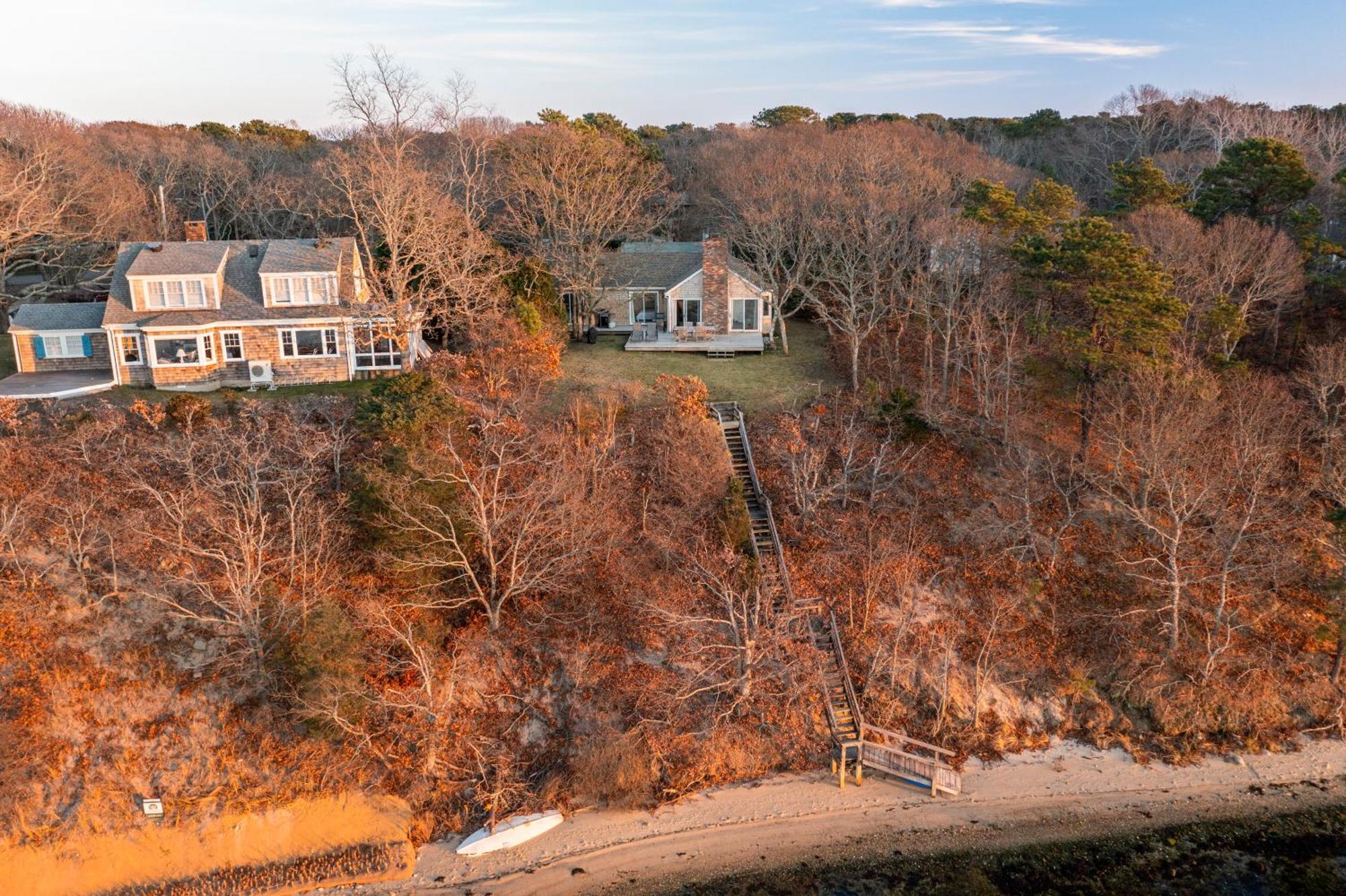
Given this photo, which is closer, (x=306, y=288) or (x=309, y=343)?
(x=309, y=343)

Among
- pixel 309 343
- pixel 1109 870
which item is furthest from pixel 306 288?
pixel 1109 870

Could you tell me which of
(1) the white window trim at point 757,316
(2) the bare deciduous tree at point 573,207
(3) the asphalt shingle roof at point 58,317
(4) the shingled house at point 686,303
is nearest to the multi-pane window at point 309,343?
(3) the asphalt shingle roof at point 58,317

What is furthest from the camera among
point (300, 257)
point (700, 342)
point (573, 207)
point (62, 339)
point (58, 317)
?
Result: point (700, 342)

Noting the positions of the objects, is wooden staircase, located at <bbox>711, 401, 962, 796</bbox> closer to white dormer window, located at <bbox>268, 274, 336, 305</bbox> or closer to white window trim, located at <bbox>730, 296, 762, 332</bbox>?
white window trim, located at <bbox>730, 296, 762, 332</bbox>

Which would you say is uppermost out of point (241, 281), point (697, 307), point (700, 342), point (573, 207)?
point (573, 207)

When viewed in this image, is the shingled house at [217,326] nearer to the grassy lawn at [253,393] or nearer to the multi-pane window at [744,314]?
the grassy lawn at [253,393]

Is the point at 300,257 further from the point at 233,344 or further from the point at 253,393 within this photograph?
the point at 253,393
